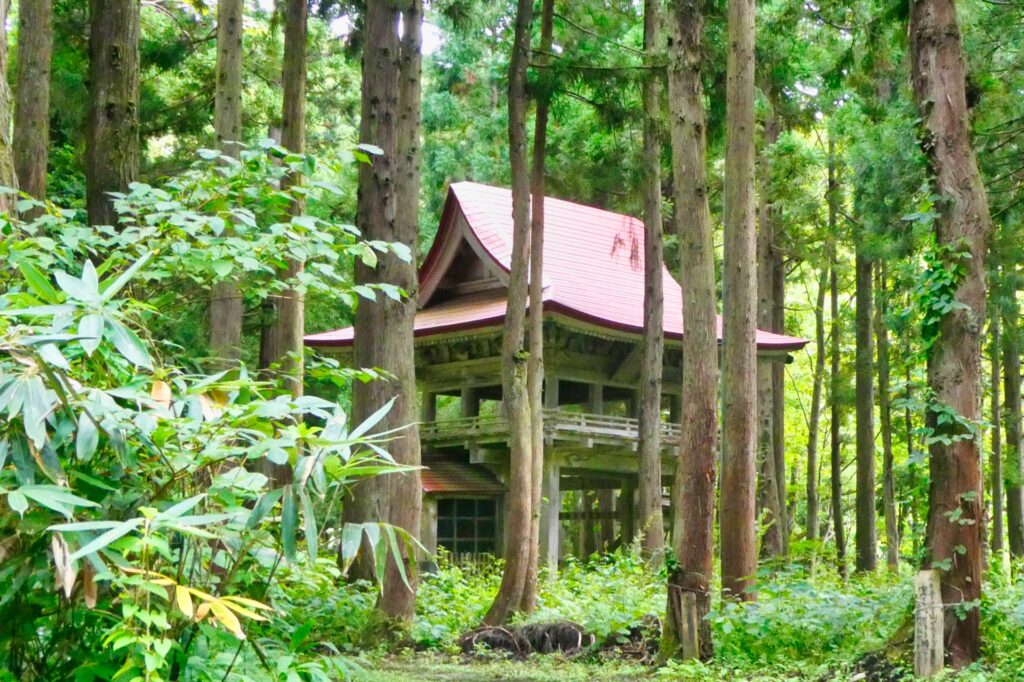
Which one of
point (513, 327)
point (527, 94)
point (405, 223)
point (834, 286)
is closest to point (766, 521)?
point (513, 327)

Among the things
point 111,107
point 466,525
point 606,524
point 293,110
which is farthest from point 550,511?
point 111,107

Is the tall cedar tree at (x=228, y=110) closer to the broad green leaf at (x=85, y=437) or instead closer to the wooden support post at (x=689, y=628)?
the wooden support post at (x=689, y=628)

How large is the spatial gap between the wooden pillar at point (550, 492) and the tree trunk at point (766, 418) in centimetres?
401

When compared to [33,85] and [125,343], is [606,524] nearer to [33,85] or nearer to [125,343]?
[33,85]

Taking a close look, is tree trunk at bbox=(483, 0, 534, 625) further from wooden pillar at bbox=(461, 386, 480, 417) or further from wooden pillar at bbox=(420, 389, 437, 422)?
wooden pillar at bbox=(420, 389, 437, 422)

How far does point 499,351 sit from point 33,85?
1184 centimetres

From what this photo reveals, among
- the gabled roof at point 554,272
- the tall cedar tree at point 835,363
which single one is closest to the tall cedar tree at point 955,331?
the gabled roof at point 554,272

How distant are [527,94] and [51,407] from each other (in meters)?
11.9

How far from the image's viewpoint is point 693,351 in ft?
30.4

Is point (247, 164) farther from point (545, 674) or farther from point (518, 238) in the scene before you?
point (518, 238)

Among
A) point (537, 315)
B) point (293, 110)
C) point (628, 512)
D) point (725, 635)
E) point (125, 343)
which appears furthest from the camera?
point (628, 512)

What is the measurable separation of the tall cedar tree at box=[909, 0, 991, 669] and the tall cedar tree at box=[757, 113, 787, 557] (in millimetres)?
7710

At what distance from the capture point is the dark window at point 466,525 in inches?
834

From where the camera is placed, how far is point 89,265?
3.13 metres
